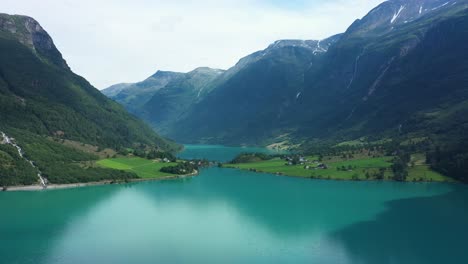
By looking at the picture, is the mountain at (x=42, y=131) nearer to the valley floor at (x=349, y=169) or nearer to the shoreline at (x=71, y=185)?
the shoreline at (x=71, y=185)

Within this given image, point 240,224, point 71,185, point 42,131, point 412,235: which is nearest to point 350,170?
point 412,235

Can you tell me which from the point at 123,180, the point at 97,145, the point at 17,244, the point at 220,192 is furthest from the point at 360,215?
the point at 97,145

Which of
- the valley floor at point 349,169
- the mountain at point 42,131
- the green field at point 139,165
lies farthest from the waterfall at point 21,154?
the valley floor at point 349,169

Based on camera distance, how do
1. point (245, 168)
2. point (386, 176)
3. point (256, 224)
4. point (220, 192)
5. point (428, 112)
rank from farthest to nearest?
point (428, 112) < point (245, 168) < point (386, 176) < point (220, 192) < point (256, 224)

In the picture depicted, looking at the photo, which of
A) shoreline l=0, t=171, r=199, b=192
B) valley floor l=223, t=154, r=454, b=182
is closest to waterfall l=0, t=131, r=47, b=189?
shoreline l=0, t=171, r=199, b=192

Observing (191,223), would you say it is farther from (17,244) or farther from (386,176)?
(386,176)
